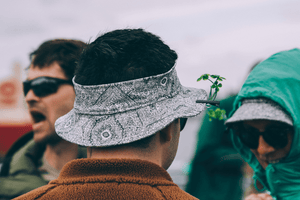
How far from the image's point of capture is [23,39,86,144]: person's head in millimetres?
2967

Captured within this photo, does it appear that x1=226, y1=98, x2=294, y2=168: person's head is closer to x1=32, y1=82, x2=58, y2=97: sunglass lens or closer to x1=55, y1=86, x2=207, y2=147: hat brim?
x1=55, y1=86, x2=207, y2=147: hat brim

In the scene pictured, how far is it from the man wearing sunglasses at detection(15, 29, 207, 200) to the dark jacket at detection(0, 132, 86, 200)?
5.62 feet

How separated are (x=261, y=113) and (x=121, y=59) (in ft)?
3.94

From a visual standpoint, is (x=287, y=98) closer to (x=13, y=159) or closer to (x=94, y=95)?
(x=94, y=95)

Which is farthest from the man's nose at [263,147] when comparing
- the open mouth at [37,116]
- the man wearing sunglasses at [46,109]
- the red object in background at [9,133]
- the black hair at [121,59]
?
the red object in background at [9,133]

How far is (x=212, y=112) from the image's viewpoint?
7.13 feet

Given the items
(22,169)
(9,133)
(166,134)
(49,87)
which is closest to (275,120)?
(166,134)

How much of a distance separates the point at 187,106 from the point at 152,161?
0.34 meters

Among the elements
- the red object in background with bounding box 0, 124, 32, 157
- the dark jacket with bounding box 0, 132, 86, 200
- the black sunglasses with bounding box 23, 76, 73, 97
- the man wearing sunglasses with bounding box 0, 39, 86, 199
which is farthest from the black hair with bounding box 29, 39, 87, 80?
the red object in background with bounding box 0, 124, 32, 157

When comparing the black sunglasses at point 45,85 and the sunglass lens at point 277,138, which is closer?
the sunglass lens at point 277,138

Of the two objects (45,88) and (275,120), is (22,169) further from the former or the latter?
(275,120)

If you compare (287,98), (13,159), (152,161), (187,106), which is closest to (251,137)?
(287,98)

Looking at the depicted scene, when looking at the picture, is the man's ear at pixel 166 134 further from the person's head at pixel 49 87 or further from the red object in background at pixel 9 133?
the red object in background at pixel 9 133

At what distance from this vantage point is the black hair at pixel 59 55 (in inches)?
120
